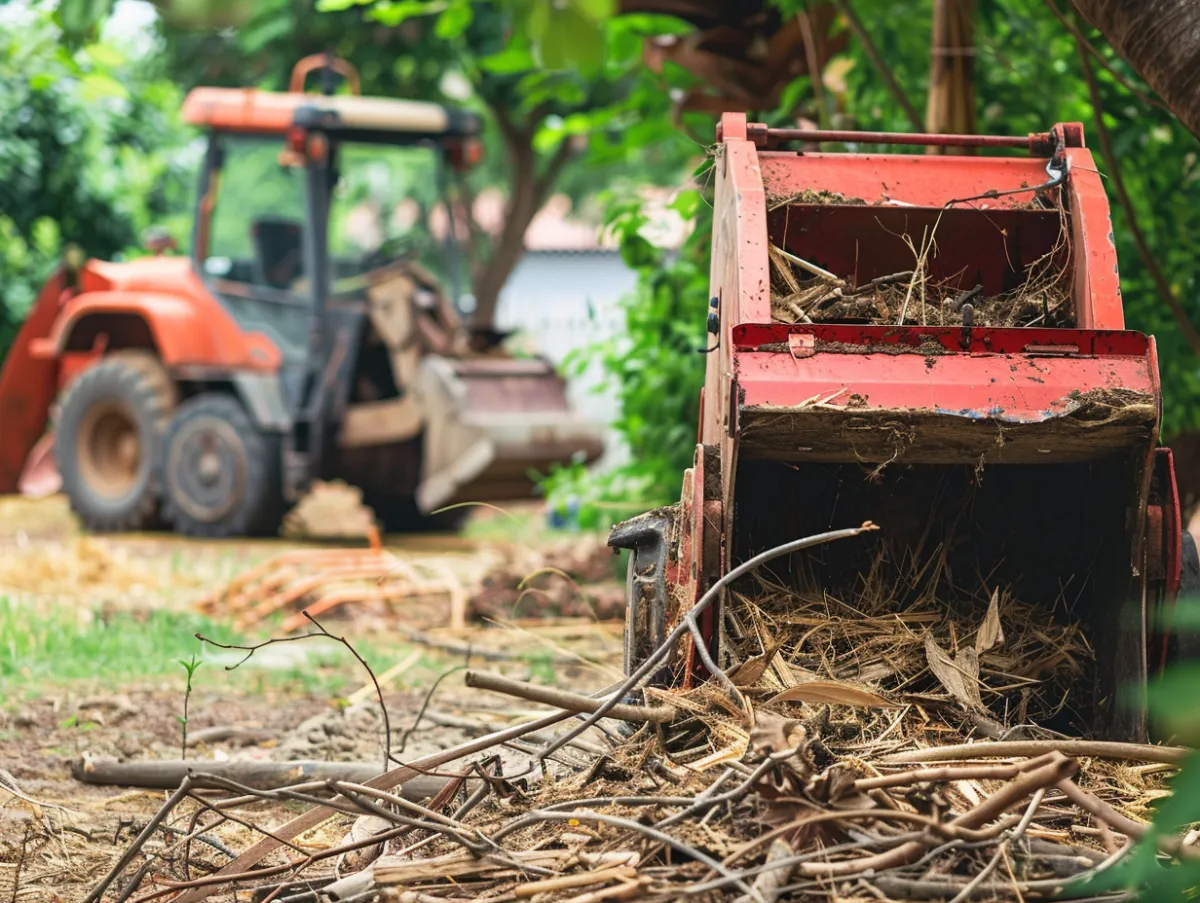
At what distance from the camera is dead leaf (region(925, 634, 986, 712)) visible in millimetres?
4156

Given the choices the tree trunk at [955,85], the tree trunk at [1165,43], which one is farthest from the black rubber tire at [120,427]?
the tree trunk at [1165,43]

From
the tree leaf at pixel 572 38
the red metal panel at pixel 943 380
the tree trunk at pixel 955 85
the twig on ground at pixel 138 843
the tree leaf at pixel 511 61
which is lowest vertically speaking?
the twig on ground at pixel 138 843

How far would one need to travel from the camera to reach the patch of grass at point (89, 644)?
622 cm

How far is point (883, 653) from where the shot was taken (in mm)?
4359

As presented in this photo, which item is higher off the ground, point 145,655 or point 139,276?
point 139,276

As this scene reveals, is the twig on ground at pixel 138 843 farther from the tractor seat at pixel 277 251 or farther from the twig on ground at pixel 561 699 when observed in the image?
the tractor seat at pixel 277 251

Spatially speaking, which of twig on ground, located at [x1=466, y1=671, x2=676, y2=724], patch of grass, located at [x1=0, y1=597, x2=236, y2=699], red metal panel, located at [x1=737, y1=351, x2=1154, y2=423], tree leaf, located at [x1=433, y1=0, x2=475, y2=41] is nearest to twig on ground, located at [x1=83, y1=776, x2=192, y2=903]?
twig on ground, located at [x1=466, y1=671, x2=676, y2=724]

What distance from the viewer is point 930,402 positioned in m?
3.99

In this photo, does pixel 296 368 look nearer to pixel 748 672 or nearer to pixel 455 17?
pixel 455 17

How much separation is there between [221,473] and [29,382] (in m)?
2.74

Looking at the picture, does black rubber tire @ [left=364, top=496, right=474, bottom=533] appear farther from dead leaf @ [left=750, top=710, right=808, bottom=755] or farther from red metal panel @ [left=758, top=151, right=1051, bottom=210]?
dead leaf @ [left=750, top=710, right=808, bottom=755]

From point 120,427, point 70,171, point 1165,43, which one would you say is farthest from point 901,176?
point 70,171

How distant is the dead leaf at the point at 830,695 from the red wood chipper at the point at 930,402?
1.13ft

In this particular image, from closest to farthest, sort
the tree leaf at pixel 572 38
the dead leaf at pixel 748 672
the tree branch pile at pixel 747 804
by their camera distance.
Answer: the tree leaf at pixel 572 38 → the tree branch pile at pixel 747 804 → the dead leaf at pixel 748 672
